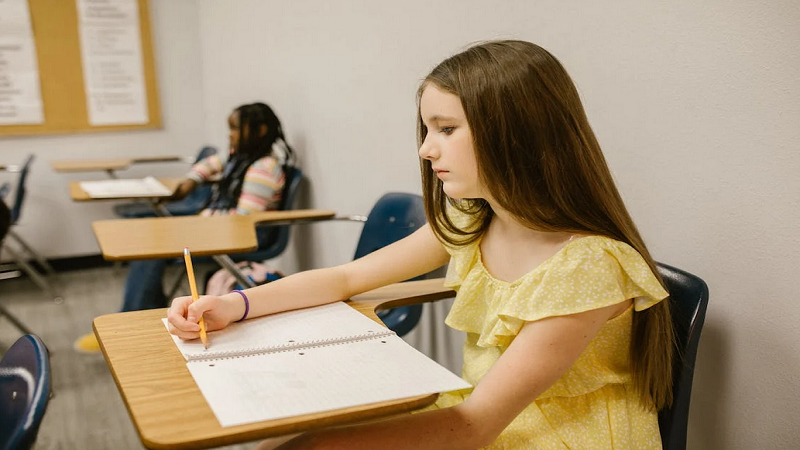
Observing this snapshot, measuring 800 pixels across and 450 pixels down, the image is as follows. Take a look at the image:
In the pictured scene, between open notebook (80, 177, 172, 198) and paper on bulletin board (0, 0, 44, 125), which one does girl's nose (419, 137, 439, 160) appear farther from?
paper on bulletin board (0, 0, 44, 125)

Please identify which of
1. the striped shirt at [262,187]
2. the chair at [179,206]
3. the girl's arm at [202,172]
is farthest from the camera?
the chair at [179,206]

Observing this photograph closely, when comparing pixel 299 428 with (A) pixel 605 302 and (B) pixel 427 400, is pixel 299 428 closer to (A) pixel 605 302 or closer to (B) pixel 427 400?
(B) pixel 427 400

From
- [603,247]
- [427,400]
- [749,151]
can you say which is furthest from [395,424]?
[749,151]

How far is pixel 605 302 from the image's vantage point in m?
0.88

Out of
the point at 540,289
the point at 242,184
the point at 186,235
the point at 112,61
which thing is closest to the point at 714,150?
the point at 540,289

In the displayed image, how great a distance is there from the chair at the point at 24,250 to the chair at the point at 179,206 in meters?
0.51

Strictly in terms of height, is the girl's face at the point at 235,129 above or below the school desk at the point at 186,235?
above

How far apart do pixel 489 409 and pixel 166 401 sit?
0.40 metres

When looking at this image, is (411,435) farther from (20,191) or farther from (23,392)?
(20,191)

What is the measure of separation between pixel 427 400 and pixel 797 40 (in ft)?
2.45

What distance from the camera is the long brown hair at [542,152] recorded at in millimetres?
920

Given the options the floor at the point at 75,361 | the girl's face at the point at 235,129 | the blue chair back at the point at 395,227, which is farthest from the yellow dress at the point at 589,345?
the girl's face at the point at 235,129

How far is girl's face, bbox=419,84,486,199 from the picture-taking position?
37.5 inches

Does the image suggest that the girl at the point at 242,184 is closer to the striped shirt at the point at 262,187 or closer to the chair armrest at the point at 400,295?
the striped shirt at the point at 262,187
